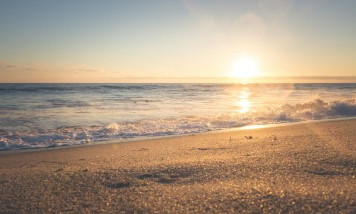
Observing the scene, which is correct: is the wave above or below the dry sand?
below

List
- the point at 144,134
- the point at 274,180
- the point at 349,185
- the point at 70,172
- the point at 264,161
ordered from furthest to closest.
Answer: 1. the point at 144,134
2. the point at 264,161
3. the point at 70,172
4. the point at 274,180
5. the point at 349,185

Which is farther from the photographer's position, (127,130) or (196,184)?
(127,130)

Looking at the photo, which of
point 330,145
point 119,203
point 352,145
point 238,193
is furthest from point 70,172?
point 352,145

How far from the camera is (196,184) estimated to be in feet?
10.8

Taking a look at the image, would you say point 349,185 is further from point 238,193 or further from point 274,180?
point 238,193

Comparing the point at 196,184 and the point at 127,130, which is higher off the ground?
the point at 196,184

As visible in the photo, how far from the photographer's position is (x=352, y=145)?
208 inches

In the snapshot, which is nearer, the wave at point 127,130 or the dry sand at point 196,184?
the dry sand at point 196,184

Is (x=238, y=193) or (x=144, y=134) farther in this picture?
(x=144, y=134)

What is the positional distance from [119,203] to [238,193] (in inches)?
47.1

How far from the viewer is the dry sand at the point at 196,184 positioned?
262 cm

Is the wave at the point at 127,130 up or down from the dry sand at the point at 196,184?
down

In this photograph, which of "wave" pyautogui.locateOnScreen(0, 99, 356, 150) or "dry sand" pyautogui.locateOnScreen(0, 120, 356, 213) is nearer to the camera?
"dry sand" pyautogui.locateOnScreen(0, 120, 356, 213)

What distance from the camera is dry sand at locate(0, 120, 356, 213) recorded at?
2.62 meters
